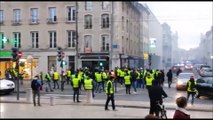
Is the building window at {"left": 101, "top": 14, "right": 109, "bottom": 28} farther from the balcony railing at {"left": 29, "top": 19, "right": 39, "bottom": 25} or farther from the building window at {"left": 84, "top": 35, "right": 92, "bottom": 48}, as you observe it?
the balcony railing at {"left": 29, "top": 19, "right": 39, "bottom": 25}

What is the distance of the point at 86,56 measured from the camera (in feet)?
162

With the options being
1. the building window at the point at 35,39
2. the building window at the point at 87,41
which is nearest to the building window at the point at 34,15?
the building window at the point at 35,39

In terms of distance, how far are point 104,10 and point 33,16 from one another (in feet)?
Answer: 33.4

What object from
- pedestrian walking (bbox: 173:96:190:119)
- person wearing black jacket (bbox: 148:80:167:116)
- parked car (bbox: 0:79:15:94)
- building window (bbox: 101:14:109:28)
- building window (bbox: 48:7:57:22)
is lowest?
parked car (bbox: 0:79:15:94)

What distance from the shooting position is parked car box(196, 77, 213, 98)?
24.2 metres

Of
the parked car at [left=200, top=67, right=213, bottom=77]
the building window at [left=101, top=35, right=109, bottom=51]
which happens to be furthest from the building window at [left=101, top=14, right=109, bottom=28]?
the parked car at [left=200, top=67, right=213, bottom=77]

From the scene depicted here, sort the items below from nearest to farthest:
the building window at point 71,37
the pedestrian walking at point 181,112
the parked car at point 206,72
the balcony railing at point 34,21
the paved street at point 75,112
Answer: the pedestrian walking at point 181,112 < the paved street at point 75,112 < the parked car at point 206,72 < the building window at point 71,37 < the balcony railing at point 34,21

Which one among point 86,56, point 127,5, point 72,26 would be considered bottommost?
point 86,56

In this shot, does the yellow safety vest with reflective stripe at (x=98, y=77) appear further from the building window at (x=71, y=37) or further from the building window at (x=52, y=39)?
the building window at (x=52, y=39)

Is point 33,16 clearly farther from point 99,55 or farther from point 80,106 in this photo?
point 80,106

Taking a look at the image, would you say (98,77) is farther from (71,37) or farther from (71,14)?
(71,14)

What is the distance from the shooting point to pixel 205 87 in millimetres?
24359

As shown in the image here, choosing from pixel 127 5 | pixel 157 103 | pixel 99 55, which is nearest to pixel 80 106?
pixel 157 103

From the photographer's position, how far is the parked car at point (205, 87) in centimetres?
2417
